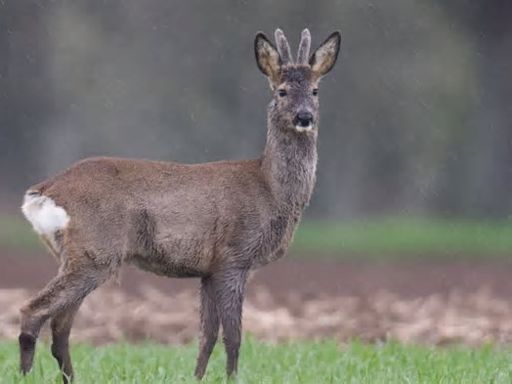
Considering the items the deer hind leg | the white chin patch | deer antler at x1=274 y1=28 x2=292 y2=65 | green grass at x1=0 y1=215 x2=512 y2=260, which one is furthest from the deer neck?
green grass at x1=0 y1=215 x2=512 y2=260

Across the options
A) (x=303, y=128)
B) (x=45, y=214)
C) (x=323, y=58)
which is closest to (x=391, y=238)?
(x=323, y=58)

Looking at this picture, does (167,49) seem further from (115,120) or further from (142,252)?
(142,252)

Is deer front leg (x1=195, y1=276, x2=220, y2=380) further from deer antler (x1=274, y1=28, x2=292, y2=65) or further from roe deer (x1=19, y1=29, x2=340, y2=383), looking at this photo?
deer antler (x1=274, y1=28, x2=292, y2=65)

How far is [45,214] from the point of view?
9.97 m

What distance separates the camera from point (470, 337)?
15.1m

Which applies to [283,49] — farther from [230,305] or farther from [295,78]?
[230,305]

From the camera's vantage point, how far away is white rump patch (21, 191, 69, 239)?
9938mm

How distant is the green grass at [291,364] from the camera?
1010cm

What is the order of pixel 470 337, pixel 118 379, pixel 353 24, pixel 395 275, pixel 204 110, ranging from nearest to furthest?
pixel 118 379 → pixel 470 337 → pixel 395 275 → pixel 353 24 → pixel 204 110

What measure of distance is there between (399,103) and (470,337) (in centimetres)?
1887

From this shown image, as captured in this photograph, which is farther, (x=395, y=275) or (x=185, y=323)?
(x=395, y=275)

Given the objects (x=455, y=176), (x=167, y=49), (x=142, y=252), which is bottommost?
(x=142, y=252)

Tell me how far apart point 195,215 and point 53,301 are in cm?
118

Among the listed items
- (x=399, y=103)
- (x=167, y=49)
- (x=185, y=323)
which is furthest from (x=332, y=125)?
(x=185, y=323)
